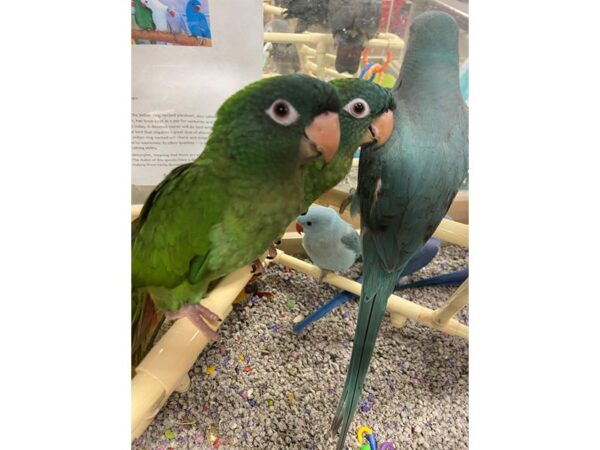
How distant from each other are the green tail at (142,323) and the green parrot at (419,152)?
1.15 feet

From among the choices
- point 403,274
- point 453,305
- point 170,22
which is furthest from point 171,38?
point 453,305

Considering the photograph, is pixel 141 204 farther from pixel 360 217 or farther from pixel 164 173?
→ pixel 360 217

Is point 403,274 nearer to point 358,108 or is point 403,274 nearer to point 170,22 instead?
point 358,108

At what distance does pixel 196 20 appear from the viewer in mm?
521

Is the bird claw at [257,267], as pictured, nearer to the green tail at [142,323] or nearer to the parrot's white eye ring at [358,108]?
the green tail at [142,323]

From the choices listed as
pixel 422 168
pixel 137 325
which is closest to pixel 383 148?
pixel 422 168

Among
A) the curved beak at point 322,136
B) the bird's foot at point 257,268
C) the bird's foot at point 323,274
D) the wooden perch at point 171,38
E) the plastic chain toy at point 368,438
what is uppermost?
the wooden perch at point 171,38

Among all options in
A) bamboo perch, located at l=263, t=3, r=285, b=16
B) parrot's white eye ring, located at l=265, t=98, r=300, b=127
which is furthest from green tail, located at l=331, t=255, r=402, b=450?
bamboo perch, located at l=263, t=3, r=285, b=16

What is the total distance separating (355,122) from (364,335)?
0.36m

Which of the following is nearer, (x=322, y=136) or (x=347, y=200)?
(x=322, y=136)

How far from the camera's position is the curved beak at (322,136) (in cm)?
46

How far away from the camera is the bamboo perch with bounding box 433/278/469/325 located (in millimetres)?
693

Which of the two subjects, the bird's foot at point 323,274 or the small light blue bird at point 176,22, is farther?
the bird's foot at point 323,274

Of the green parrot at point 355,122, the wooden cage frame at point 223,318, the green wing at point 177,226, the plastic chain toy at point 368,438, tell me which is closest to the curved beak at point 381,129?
the green parrot at point 355,122
